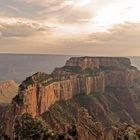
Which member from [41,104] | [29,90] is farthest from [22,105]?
[41,104]

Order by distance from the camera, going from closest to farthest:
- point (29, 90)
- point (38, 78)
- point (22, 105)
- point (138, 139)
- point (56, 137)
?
point (138, 139), point (56, 137), point (22, 105), point (29, 90), point (38, 78)

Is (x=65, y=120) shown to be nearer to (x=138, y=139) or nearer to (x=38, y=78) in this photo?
(x=38, y=78)

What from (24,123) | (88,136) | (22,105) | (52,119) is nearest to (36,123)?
(24,123)

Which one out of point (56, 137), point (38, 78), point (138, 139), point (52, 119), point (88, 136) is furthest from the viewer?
point (38, 78)

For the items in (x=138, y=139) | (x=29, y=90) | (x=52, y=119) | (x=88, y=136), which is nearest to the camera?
(x=138, y=139)

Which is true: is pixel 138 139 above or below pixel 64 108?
above

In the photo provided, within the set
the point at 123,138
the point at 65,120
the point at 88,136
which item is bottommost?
the point at 65,120

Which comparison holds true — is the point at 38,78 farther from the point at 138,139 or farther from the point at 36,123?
the point at 138,139

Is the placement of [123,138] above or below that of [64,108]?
above

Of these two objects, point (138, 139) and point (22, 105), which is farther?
point (22, 105)
